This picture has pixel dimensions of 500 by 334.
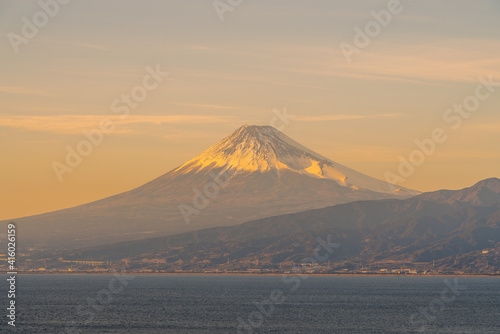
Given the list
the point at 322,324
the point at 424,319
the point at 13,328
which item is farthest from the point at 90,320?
the point at 424,319

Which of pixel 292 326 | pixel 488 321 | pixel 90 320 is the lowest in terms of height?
pixel 488 321

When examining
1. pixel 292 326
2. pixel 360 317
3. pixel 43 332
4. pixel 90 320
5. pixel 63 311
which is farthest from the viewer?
pixel 63 311

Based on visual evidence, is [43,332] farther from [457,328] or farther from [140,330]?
[457,328]

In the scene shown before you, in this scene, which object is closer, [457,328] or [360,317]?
[457,328]

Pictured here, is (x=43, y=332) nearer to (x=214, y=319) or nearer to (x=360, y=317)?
(x=214, y=319)

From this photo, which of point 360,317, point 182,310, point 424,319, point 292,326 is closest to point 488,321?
point 424,319

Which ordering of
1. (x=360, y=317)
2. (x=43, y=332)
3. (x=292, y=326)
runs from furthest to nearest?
(x=360, y=317)
(x=292, y=326)
(x=43, y=332)

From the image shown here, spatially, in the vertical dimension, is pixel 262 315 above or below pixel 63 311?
below

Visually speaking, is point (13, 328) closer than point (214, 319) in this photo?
Yes

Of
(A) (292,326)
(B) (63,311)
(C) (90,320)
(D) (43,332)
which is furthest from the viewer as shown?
(B) (63,311)
